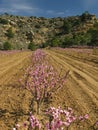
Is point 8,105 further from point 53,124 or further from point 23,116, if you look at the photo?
point 53,124

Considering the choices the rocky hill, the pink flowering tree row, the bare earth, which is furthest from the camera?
the rocky hill

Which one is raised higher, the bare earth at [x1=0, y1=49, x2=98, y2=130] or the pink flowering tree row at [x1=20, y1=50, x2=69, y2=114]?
the pink flowering tree row at [x1=20, y1=50, x2=69, y2=114]

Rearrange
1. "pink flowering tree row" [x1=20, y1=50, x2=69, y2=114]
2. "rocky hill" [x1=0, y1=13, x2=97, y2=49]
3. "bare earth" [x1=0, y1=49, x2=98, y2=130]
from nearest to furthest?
"bare earth" [x1=0, y1=49, x2=98, y2=130] → "pink flowering tree row" [x1=20, y1=50, x2=69, y2=114] → "rocky hill" [x1=0, y1=13, x2=97, y2=49]

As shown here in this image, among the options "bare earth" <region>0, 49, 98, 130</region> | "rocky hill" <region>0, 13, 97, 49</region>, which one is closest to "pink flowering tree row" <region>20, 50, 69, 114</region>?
"bare earth" <region>0, 49, 98, 130</region>

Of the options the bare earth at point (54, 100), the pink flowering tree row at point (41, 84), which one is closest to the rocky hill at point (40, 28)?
the bare earth at point (54, 100)

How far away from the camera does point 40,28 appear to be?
156750 millimetres

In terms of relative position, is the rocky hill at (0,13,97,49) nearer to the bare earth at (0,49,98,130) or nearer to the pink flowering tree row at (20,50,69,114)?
the bare earth at (0,49,98,130)

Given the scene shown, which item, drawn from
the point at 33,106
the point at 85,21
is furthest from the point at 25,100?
the point at 85,21

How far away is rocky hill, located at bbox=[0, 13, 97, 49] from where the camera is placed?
124 meters

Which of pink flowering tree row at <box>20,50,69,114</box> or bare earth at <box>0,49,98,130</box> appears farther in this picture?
pink flowering tree row at <box>20,50,69,114</box>

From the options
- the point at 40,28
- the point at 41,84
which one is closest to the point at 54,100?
the point at 41,84

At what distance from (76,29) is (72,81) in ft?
443

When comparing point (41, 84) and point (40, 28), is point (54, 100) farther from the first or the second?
point (40, 28)

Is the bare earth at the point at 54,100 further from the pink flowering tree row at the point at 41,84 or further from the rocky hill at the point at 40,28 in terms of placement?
the rocky hill at the point at 40,28
